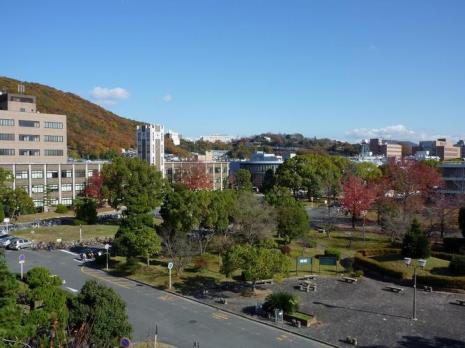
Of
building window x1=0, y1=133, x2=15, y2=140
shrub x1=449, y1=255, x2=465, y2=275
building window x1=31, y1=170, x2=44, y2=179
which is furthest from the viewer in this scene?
building window x1=31, y1=170, x2=44, y2=179

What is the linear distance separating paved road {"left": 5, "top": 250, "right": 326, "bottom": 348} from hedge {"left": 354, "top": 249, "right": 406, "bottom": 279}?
14338 millimetres

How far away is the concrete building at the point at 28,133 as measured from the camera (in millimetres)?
72562

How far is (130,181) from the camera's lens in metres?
56.7

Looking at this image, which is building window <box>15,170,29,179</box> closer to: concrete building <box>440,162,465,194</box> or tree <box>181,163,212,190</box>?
tree <box>181,163,212,190</box>

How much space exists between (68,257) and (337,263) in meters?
23.4

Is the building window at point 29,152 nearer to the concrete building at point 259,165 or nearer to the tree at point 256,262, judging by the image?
the concrete building at point 259,165

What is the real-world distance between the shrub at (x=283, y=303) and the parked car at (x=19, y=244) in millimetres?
28167

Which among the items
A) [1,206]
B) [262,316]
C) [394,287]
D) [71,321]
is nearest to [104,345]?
[71,321]

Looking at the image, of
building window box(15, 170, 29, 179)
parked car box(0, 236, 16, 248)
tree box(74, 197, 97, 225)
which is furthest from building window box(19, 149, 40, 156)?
parked car box(0, 236, 16, 248)

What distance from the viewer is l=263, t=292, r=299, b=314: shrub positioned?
27109 mm

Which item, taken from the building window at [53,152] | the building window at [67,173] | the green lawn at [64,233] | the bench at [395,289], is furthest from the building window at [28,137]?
the bench at [395,289]

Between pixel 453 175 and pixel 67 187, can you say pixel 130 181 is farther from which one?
pixel 453 175

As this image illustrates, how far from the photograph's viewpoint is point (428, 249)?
37625mm

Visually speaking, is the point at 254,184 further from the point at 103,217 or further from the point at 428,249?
the point at 428,249
